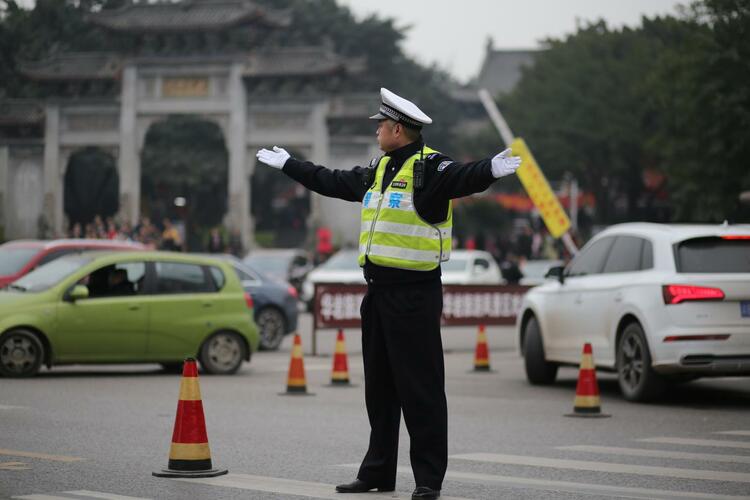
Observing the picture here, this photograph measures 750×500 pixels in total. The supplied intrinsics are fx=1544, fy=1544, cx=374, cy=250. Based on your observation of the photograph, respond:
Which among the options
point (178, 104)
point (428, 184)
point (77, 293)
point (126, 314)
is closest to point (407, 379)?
point (428, 184)

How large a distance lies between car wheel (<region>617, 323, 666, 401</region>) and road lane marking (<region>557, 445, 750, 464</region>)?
3421 millimetres

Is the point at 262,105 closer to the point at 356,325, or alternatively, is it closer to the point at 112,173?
the point at 112,173

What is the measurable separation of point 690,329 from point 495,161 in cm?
648

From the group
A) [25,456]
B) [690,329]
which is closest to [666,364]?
[690,329]

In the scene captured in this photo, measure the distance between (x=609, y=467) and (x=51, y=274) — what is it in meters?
9.40

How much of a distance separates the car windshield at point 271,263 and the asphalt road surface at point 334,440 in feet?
65.8

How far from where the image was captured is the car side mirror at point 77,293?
16812 millimetres

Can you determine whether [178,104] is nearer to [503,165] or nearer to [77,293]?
[77,293]

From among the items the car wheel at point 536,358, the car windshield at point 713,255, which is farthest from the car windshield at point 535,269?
the car windshield at point 713,255

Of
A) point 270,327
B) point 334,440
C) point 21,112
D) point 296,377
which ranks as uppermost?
point 21,112

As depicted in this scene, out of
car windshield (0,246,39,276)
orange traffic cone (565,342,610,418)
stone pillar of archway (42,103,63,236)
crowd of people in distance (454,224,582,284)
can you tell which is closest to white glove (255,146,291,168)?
orange traffic cone (565,342,610,418)

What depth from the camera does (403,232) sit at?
7.98 metres

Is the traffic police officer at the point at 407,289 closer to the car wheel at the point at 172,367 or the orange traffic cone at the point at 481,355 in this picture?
the car wheel at the point at 172,367

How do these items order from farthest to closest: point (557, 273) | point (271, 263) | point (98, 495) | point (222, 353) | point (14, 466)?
point (271, 263) < point (222, 353) < point (557, 273) < point (14, 466) < point (98, 495)
